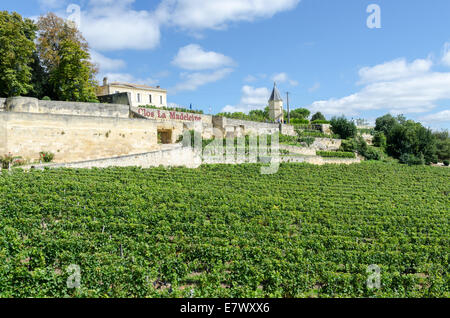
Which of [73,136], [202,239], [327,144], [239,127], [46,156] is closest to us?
[202,239]

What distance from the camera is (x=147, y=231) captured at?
1164cm

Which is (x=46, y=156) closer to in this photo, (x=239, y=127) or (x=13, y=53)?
(x=13, y=53)

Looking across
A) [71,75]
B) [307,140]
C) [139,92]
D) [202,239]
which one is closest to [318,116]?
[307,140]

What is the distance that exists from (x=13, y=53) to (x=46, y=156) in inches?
314

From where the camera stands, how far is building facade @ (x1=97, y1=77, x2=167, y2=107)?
37.3m

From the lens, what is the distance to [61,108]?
924 inches

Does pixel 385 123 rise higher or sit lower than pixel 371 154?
higher

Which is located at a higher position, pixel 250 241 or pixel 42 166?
pixel 42 166

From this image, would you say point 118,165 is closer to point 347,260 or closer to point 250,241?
point 250,241

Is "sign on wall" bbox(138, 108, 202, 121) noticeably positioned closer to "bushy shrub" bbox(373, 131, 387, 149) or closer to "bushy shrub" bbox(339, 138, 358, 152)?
"bushy shrub" bbox(339, 138, 358, 152)

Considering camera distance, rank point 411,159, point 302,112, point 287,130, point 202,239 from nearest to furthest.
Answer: point 202,239
point 411,159
point 287,130
point 302,112

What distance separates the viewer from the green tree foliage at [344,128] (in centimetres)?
4506
